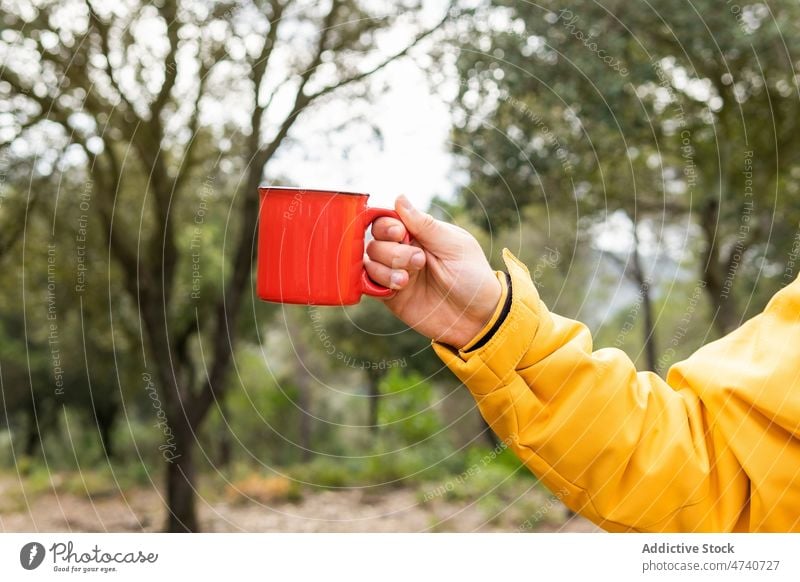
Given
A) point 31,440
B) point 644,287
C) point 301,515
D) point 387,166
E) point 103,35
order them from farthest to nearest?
point 31,440
point 301,515
point 103,35
point 644,287
point 387,166

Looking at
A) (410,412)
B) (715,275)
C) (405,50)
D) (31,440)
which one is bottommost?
(31,440)

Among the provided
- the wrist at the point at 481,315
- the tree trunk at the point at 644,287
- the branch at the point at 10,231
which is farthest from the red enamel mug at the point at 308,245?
the branch at the point at 10,231

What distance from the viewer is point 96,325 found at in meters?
8.84

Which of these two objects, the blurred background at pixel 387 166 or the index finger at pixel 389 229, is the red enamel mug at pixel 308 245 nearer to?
the index finger at pixel 389 229

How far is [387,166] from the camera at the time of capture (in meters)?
2.35

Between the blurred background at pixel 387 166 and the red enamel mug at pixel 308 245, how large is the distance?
421mm

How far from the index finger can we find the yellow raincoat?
16cm

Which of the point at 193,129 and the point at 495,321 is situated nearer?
the point at 495,321

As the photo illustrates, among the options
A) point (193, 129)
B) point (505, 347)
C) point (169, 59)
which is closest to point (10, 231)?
point (193, 129)

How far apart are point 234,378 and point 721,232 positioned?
683cm

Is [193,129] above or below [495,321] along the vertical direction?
above

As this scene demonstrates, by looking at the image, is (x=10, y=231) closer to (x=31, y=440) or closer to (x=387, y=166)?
(x=387, y=166)

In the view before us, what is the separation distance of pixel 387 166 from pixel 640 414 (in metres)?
1.37
